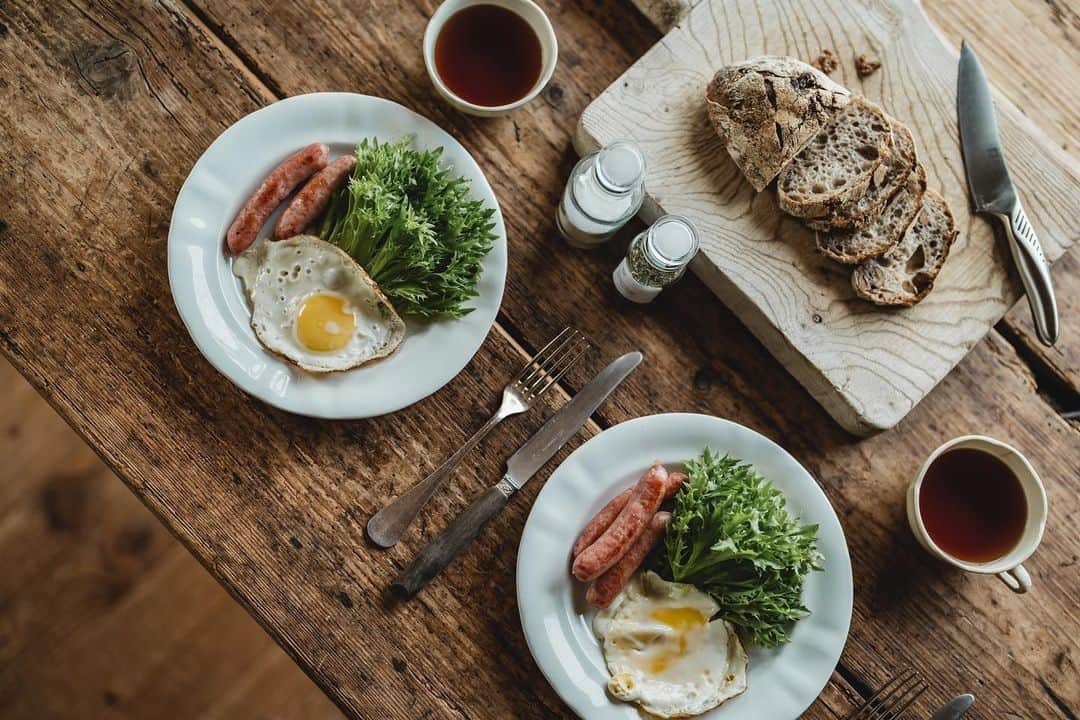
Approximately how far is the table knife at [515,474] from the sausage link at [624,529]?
0.23 metres

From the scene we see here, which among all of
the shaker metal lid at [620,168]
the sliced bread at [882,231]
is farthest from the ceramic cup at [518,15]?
the sliced bread at [882,231]

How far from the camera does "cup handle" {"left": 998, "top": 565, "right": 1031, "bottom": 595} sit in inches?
79.4

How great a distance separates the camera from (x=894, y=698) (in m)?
2.11

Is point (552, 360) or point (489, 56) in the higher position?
point (489, 56)

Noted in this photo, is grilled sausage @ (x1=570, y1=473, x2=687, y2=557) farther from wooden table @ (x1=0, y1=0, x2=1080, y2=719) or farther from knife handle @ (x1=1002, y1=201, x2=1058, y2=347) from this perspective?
knife handle @ (x1=1002, y1=201, x2=1058, y2=347)

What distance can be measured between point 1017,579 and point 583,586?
107 cm

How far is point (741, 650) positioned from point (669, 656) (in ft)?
0.57

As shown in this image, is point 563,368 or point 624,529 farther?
point 563,368

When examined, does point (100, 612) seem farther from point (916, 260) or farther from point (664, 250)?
point (916, 260)

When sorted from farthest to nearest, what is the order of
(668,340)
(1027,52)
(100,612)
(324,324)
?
1. (100,612)
2. (1027,52)
3. (668,340)
4. (324,324)

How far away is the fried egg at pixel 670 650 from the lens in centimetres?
191

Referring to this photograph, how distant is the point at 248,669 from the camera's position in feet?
9.17

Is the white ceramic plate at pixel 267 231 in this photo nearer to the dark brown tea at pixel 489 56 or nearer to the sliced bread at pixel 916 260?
the dark brown tea at pixel 489 56

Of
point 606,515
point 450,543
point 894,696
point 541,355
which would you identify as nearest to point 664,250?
point 541,355
